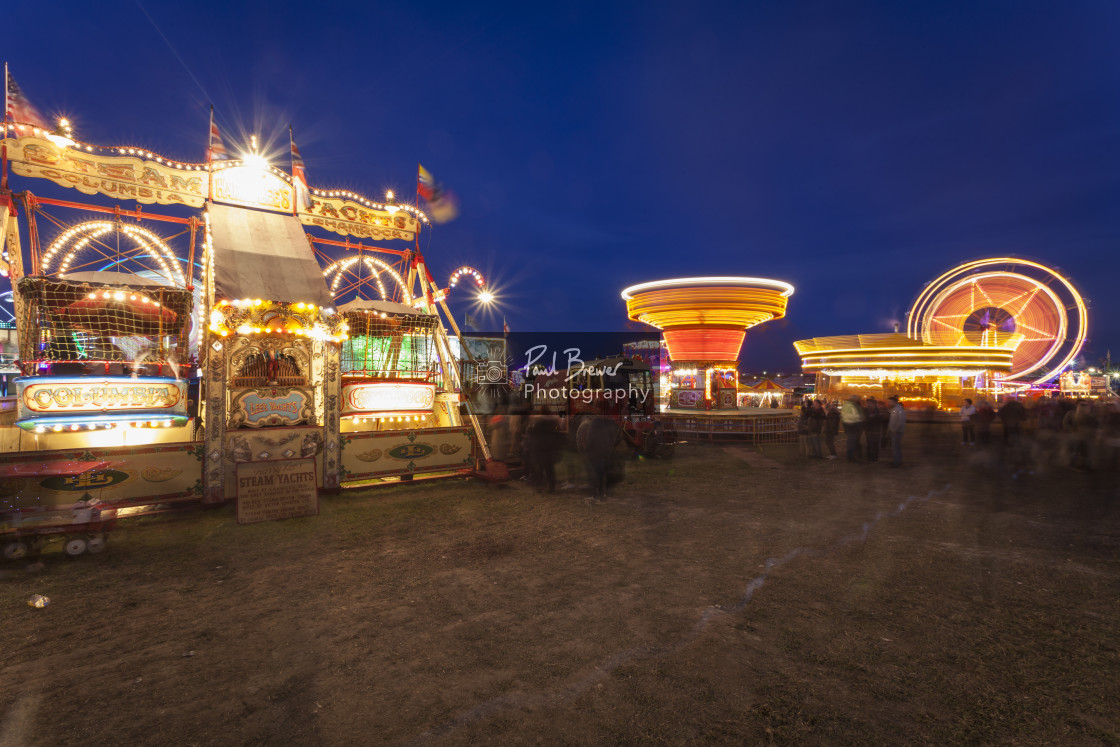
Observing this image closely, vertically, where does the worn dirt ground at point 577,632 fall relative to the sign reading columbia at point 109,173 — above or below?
below

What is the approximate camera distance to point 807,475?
1109 cm

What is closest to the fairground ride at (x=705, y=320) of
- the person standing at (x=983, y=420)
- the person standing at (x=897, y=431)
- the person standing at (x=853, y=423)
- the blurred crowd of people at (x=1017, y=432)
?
the blurred crowd of people at (x=1017, y=432)

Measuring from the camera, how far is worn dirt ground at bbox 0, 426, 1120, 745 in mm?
2939

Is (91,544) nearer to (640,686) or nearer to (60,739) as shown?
(60,739)

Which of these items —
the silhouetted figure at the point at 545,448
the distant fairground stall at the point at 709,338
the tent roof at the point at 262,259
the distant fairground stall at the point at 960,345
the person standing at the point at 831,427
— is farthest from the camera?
the distant fairground stall at the point at 960,345

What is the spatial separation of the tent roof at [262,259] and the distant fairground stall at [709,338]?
38.0 ft

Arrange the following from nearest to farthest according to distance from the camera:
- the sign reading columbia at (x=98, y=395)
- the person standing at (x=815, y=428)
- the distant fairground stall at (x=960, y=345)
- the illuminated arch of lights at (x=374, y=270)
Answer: the sign reading columbia at (x=98, y=395) < the illuminated arch of lights at (x=374, y=270) < the person standing at (x=815, y=428) < the distant fairground stall at (x=960, y=345)

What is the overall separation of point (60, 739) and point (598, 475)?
707cm

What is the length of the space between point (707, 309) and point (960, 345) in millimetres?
20637

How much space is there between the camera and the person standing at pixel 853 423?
41.8ft

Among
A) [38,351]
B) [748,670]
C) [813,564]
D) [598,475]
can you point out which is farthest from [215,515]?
[813,564]

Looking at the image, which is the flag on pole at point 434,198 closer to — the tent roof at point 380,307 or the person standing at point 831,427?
the tent roof at point 380,307

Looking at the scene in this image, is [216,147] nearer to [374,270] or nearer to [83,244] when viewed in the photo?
[83,244]

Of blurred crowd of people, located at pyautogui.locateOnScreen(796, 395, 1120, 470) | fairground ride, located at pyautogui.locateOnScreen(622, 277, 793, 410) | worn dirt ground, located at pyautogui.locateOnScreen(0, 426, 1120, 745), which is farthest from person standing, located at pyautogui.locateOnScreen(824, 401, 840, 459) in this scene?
worn dirt ground, located at pyautogui.locateOnScreen(0, 426, 1120, 745)
